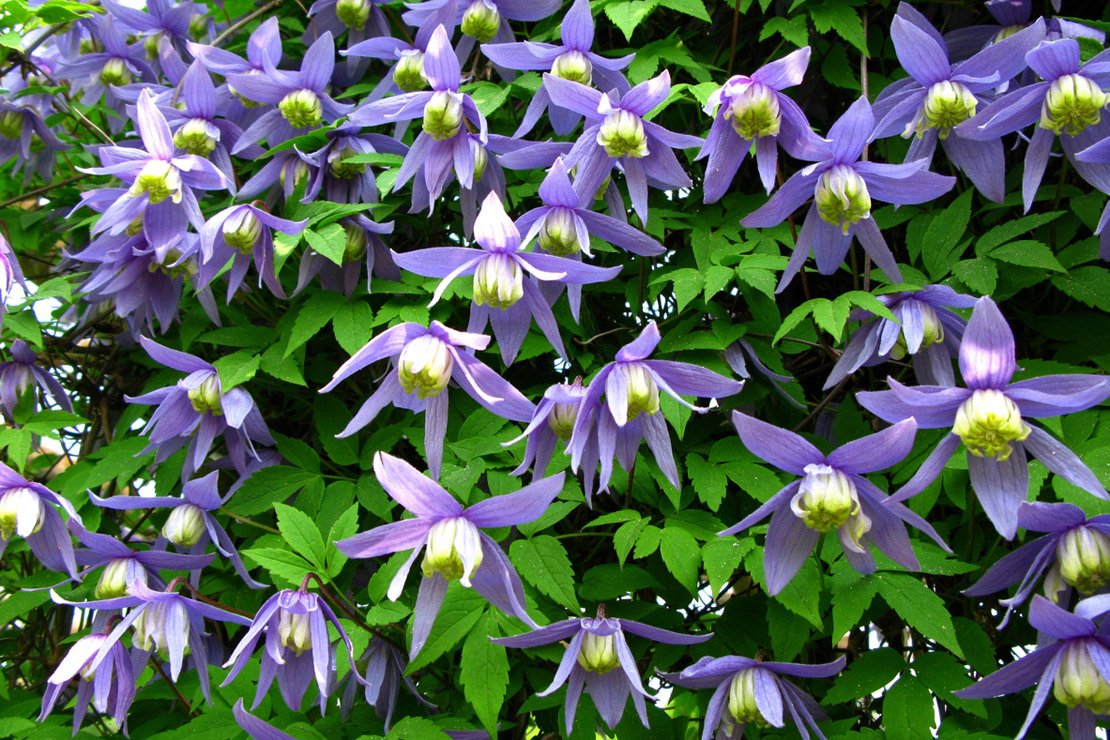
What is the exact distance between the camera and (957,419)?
0.98 meters

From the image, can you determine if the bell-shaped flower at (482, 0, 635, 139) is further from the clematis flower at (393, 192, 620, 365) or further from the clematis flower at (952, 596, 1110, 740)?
the clematis flower at (952, 596, 1110, 740)

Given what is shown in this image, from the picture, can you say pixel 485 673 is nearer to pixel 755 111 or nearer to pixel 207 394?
pixel 207 394

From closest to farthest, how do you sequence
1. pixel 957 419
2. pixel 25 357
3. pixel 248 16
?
pixel 957 419 < pixel 25 357 < pixel 248 16

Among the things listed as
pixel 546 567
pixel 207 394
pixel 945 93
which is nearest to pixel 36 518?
pixel 207 394

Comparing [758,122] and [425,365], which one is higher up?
[758,122]

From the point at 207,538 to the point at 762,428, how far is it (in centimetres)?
106

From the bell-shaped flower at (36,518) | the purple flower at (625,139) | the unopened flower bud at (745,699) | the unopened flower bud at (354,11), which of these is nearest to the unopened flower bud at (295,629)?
the bell-shaped flower at (36,518)

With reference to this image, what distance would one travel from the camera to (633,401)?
1110 mm

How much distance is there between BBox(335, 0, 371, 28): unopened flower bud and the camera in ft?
5.95

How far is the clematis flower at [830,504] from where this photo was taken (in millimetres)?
976

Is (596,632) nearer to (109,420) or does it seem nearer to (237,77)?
(237,77)

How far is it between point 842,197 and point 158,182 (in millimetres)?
1201

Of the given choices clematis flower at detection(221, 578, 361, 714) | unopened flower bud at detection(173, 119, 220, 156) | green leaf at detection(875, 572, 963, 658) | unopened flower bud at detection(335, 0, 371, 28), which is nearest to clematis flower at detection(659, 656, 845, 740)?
green leaf at detection(875, 572, 963, 658)

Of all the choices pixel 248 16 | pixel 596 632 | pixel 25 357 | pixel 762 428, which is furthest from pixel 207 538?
pixel 248 16
